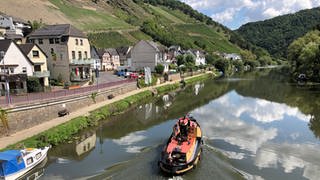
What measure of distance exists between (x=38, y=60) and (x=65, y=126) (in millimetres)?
17950

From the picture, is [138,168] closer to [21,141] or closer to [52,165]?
[52,165]

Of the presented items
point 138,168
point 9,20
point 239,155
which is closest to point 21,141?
point 138,168

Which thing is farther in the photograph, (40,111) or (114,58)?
(114,58)

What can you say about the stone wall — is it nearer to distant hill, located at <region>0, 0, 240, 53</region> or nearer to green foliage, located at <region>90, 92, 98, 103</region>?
green foliage, located at <region>90, 92, 98, 103</region>

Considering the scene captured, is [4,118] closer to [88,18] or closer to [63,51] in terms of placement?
[63,51]

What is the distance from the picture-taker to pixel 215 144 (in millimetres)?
26359

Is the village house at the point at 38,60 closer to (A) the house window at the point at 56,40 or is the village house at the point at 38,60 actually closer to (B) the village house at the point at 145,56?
(A) the house window at the point at 56,40

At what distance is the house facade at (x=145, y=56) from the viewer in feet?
249

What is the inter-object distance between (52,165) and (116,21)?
415 feet

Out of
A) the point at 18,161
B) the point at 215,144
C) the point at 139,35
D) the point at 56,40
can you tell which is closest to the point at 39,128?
the point at 18,161

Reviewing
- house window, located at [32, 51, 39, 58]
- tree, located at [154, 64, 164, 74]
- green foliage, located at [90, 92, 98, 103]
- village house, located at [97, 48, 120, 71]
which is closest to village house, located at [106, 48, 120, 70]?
village house, located at [97, 48, 120, 71]

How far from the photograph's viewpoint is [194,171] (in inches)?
802

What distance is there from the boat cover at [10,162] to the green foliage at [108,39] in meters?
87.8

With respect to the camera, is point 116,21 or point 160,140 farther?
point 116,21
